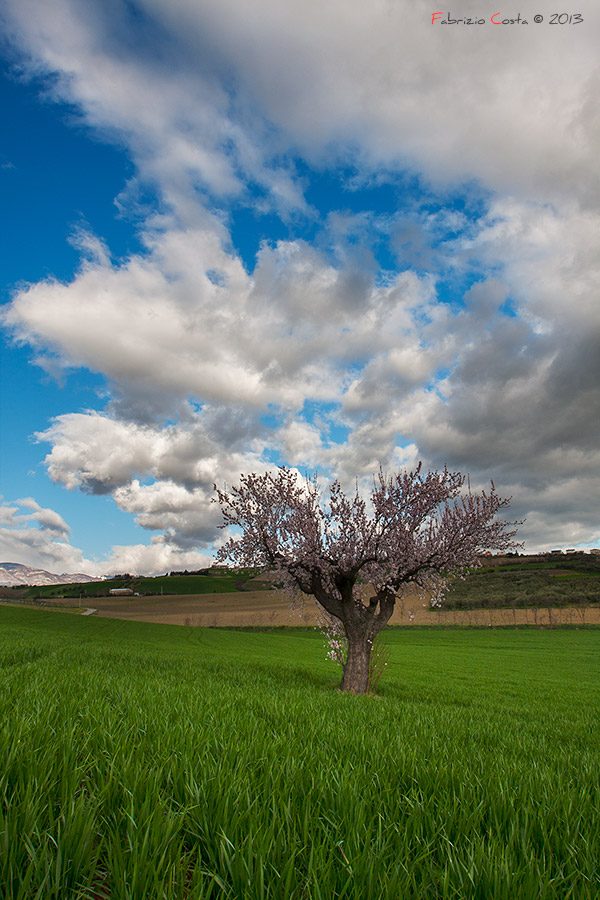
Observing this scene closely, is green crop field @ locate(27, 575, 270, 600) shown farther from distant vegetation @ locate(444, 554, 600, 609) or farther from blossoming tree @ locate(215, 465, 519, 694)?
blossoming tree @ locate(215, 465, 519, 694)

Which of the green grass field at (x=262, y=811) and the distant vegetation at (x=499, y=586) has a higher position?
the green grass field at (x=262, y=811)

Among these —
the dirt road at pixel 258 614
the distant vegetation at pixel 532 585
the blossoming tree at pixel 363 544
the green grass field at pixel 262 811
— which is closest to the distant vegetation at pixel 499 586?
the distant vegetation at pixel 532 585

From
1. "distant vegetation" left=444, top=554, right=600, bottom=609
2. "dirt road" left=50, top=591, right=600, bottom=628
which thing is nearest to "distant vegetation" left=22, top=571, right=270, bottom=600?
"dirt road" left=50, top=591, right=600, bottom=628

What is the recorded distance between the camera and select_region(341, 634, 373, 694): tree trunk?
18078 mm

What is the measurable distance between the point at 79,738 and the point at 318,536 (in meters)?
15.1

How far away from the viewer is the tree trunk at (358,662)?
59.3 feet

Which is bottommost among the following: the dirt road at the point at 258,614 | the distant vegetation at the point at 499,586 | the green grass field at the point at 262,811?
the dirt road at the point at 258,614

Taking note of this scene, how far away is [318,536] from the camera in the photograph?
60.4 ft

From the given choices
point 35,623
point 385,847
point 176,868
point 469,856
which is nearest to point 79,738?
point 176,868

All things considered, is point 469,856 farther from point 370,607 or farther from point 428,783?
point 370,607

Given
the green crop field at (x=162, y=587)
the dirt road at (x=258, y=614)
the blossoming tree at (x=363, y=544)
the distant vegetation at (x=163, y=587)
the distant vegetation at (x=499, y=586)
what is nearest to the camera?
the blossoming tree at (x=363, y=544)

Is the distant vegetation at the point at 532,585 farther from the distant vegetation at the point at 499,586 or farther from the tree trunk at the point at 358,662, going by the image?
the tree trunk at the point at 358,662

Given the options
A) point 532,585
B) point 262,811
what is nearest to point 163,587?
point 532,585

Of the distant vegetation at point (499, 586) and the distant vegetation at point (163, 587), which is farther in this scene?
the distant vegetation at point (163, 587)
